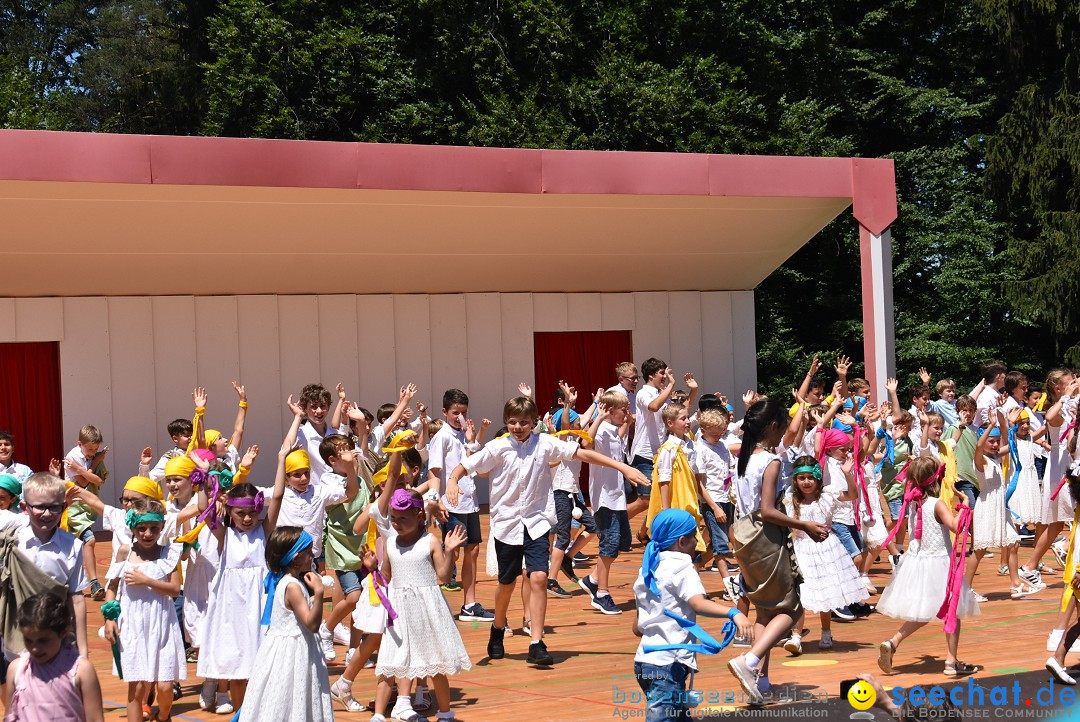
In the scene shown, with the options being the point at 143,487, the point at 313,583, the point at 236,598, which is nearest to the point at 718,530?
the point at 236,598

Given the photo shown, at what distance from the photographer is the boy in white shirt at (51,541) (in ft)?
19.6

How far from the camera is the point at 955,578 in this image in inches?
305

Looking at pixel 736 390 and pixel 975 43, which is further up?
pixel 975 43

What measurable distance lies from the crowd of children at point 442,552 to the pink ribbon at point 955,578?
17 mm

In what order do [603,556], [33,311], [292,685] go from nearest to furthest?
[292,685] < [603,556] < [33,311]

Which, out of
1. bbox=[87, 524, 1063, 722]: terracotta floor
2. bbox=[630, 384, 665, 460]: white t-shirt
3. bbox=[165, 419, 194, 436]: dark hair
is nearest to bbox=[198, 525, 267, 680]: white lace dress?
bbox=[87, 524, 1063, 722]: terracotta floor

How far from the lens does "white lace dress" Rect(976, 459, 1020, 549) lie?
1109 cm

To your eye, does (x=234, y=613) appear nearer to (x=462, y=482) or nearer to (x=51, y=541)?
(x=51, y=541)

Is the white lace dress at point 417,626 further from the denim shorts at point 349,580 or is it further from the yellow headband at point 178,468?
the yellow headband at point 178,468

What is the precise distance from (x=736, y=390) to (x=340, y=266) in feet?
20.7

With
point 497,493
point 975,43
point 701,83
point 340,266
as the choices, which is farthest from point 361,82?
point 497,493

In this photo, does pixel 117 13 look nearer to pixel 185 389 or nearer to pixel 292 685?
pixel 185 389

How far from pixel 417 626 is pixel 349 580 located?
5.40 feet

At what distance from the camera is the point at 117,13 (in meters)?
39.5
